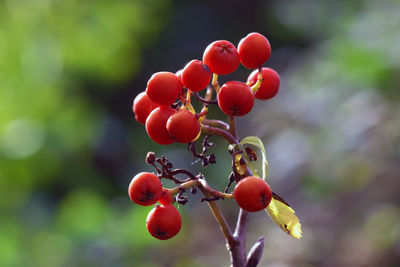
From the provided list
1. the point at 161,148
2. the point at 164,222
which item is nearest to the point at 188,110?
the point at 164,222

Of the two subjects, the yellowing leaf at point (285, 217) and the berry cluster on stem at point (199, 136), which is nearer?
the berry cluster on stem at point (199, 136)

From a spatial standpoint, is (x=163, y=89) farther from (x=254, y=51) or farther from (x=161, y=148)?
(x=161, y=148)

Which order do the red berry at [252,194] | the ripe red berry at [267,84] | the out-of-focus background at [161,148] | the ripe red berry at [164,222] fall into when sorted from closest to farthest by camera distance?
the red berry at [252,194]
the ripe red berry at [164,222]
the ripe red berry at [267,84]
the out-of-focus background at [161,148]

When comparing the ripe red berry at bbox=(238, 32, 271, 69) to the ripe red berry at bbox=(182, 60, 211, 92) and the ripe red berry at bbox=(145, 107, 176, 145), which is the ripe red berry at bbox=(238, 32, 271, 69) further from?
the ripe red berry at bbox=(145, 107, 176, 145)

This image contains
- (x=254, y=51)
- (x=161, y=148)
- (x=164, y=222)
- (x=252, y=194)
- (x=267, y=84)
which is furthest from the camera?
(x=161, y=148)

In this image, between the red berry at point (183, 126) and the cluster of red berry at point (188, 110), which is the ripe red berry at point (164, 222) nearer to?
the cluster of red berry at point (188, 110)

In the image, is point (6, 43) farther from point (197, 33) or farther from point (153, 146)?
point (197, 33)

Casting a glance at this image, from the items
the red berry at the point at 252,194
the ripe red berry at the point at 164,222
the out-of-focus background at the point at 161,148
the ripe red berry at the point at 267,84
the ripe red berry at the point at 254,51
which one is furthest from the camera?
the out-of-focus background at the point at 161,148

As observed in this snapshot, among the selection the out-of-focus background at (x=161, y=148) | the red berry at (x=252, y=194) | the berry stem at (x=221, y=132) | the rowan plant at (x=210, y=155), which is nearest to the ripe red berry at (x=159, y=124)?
the rowan plant at (x=210, y=155)
